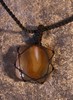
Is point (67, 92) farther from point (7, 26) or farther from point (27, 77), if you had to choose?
point (7, 26)

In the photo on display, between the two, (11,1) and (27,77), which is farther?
(11,1)

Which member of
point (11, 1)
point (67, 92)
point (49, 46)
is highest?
point (11, 1)

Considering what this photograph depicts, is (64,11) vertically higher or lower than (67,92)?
higher

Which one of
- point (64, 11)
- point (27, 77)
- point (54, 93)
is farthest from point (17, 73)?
point (64, 11)
